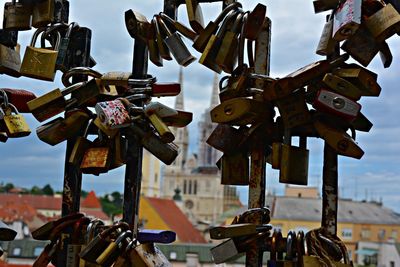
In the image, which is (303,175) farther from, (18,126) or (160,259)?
(18,126)

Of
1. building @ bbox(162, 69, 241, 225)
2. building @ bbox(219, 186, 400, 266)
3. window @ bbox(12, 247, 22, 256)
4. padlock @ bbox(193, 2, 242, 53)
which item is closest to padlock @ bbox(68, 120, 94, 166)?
Answer: padlock @ bbox(193, 2, 242, 53)

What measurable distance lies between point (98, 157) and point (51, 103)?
160 millimetres

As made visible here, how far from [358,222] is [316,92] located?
33.4 m

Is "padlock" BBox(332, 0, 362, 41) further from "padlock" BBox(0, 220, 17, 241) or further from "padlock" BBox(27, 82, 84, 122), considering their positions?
"padlock" BBox(0, 220, 17, 241)

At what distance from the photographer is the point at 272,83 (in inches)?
43.1

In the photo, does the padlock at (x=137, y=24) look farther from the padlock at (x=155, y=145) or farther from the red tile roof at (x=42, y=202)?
the red tile roof at (x=42, y=202)

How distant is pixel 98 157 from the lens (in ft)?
4.05

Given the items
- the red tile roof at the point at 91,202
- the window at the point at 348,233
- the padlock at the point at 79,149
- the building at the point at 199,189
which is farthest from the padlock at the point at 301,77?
the building at the point at 199,189

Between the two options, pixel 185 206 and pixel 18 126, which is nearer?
pixel 18 126

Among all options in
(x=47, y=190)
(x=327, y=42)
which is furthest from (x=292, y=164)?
(x=47, y=190)

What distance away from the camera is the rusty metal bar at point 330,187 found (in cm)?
110

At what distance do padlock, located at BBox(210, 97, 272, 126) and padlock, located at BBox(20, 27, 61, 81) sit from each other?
15.3 inches

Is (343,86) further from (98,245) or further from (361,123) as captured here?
(98,245)

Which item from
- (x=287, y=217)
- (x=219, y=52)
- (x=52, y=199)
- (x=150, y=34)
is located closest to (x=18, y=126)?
(x=150, y=34)
